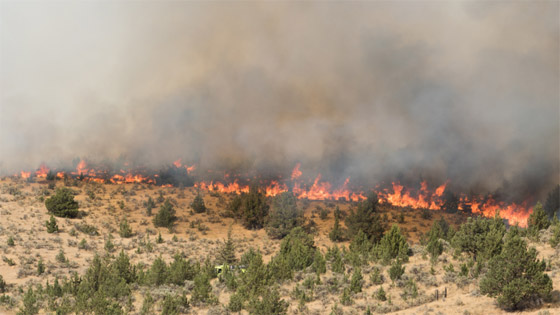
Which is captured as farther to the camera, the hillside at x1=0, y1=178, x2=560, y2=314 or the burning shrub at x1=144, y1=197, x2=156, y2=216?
the burning shrub at x1=144, y1=197, x2=156, y2=216

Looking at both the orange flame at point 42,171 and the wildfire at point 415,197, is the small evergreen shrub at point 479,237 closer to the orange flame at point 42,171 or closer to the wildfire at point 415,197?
the wildfire at point 415,197

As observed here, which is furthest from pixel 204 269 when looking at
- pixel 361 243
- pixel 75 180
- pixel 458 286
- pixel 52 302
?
pixel 75 180

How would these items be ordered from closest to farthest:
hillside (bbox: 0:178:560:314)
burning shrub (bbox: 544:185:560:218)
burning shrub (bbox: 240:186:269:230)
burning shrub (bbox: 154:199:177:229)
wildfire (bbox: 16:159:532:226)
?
hillside (bbox: 0:178:560:314) < burning shrub (bbox: 154:199:177:229) < burning shrub (bbox: 240:186:269:230) < burning shrub (bbox: 544:185:560:218) < wildfire (bbox: 16:159:532:226)

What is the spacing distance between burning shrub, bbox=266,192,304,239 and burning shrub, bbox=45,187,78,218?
25.7 meters

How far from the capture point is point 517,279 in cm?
2825

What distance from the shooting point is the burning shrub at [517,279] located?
28094 millimetres

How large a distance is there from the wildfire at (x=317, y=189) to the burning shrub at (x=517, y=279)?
5855 cm

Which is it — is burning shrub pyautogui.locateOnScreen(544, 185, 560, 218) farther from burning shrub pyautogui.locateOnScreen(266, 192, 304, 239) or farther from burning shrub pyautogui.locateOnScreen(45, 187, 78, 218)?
burning shrub pyautogui.locateOnScreen(45, 187, 78, 218)

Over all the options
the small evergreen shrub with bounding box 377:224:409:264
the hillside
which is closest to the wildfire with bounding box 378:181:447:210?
the hillside

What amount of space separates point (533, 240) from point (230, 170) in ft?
214

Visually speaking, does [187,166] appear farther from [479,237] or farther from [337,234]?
[479,237]

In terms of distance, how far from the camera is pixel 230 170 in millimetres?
100312

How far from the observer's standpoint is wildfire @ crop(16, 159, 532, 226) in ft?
291

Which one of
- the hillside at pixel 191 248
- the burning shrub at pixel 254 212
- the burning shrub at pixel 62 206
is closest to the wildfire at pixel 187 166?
the hillside at pixel 191 248
